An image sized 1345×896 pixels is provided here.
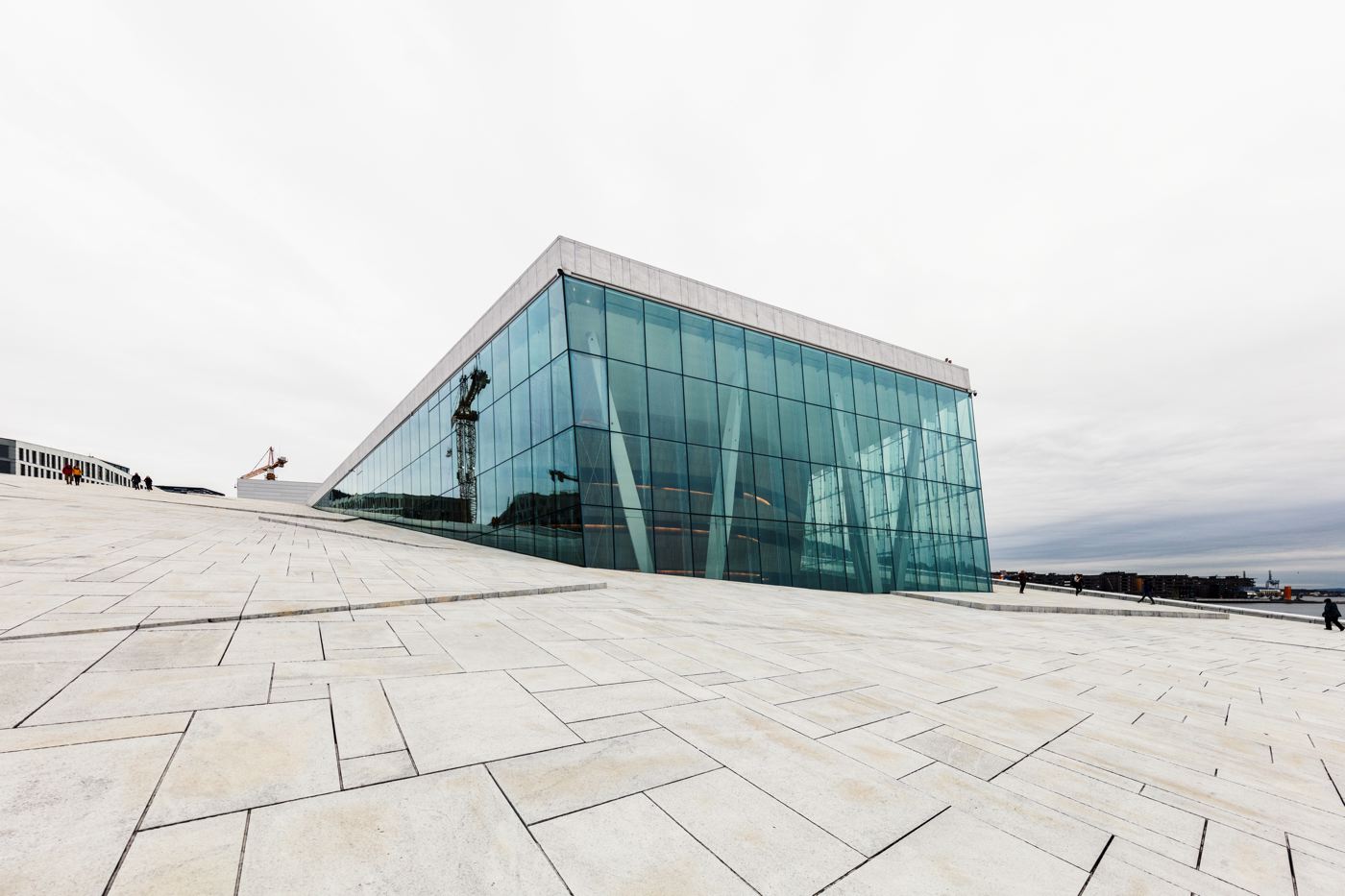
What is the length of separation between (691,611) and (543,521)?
11.1 m

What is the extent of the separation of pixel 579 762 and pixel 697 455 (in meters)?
18.3

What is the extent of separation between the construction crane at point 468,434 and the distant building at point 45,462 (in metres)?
80.4

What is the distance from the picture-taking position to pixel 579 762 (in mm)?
3605

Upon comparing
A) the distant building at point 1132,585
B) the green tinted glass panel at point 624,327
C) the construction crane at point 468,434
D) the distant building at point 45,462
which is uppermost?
the distant building at point 45,462

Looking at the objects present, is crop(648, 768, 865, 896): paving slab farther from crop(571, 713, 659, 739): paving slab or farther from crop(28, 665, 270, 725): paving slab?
crop(28, 665, 270, 725): paving slab

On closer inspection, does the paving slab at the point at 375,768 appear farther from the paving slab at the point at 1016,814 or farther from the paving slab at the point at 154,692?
the paving slab at the point at 1016,814

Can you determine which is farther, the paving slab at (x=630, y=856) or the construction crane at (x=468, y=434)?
the construction crane at (x=468, y=434)

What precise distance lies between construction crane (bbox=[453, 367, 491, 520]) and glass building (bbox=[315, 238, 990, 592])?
127mm

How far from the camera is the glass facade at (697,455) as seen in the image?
1983 cm

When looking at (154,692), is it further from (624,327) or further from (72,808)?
(624,327)

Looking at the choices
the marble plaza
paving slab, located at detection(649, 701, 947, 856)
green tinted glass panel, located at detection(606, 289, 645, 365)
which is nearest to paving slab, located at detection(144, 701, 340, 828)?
the marble plaza

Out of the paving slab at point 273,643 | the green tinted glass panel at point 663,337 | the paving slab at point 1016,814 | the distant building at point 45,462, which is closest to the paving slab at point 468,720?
the paving slab at point 273,643

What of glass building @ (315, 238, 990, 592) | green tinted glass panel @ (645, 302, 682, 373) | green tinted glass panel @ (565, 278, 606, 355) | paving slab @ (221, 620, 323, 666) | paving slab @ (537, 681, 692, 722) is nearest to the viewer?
paving slab @ (537, 681, 692, 722)

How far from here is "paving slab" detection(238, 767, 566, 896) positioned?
233 cm
